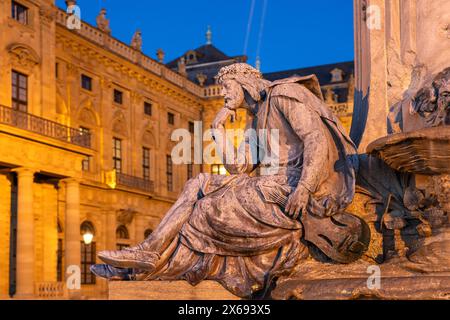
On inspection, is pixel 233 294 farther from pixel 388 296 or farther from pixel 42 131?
pixel 42 131

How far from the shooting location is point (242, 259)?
4.83m

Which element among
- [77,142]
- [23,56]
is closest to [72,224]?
[77,142]

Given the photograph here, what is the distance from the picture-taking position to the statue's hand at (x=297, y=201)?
479 cm

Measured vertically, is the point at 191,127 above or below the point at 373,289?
above

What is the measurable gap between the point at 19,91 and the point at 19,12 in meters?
2.72

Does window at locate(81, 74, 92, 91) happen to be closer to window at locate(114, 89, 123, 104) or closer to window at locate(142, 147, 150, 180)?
window at locate(114, 89, 123, 104)

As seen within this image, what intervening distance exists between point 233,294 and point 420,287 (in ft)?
3.69

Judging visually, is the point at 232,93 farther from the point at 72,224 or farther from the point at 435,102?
the point at 72,224

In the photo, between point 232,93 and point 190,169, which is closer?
point 232,93

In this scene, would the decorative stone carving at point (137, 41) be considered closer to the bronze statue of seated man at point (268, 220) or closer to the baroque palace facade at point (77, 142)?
the baroque palace facade at point (77, 142)

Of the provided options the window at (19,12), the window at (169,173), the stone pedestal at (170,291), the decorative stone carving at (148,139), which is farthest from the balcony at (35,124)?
the stone pedestal at (170,291)

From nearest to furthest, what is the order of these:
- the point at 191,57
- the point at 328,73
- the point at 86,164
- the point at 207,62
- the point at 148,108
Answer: the point at 86,164
the point at 148,108
the point at 207,62
the point at 191,57
the point at 328,73

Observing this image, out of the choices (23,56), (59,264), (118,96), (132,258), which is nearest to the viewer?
(132,258)

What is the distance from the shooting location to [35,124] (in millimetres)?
24656
